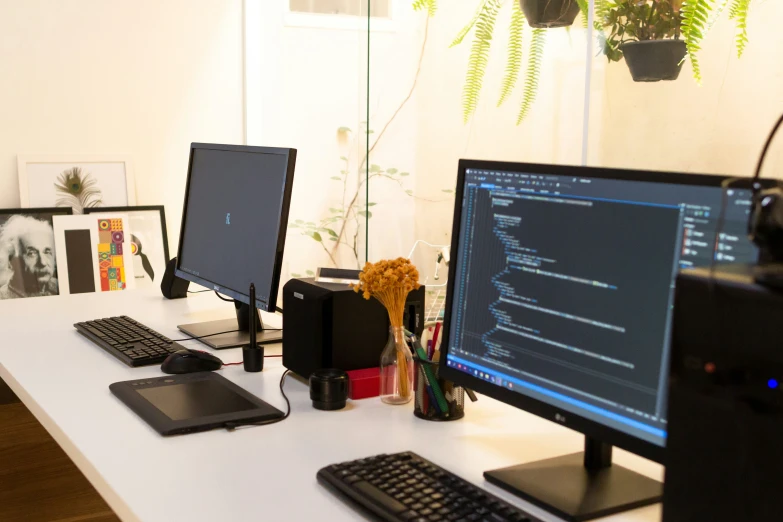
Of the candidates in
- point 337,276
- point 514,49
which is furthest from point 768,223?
point 514,49

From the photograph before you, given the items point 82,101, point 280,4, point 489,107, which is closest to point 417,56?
point 489,107

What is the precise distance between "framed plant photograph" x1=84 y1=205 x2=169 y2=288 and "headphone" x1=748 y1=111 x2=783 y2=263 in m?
3.03

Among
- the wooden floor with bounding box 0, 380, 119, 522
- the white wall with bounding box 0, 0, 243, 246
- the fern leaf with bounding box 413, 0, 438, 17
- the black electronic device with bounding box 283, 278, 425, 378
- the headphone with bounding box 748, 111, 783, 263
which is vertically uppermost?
the fern leaf with bounding box 413, 0, 438, 17

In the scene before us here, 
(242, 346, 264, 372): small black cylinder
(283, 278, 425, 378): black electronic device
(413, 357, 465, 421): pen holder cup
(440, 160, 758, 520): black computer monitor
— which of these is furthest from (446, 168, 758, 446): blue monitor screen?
(242, 346, 264, 372): small black cylinder

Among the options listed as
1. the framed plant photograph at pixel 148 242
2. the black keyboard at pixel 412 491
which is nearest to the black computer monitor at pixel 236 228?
the black keyboard at pixel 412 491

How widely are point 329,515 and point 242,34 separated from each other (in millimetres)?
2915

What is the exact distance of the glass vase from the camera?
5.58ft

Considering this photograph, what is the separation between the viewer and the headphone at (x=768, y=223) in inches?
32.5

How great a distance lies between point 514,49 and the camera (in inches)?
107

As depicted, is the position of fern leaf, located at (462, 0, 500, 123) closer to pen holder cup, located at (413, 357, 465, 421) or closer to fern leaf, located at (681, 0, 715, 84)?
fern leaf, located at (681, 0, 715, 84)

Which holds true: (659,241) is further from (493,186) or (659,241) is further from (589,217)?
(493,186)

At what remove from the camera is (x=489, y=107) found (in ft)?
9.46

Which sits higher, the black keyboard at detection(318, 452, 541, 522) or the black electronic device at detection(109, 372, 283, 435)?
the black keyboard at detection(318, 452, 541, 522)

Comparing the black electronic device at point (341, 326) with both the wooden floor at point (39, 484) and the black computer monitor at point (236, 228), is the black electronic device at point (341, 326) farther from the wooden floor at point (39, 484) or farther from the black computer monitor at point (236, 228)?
the wooden floor at point (39, 484)
